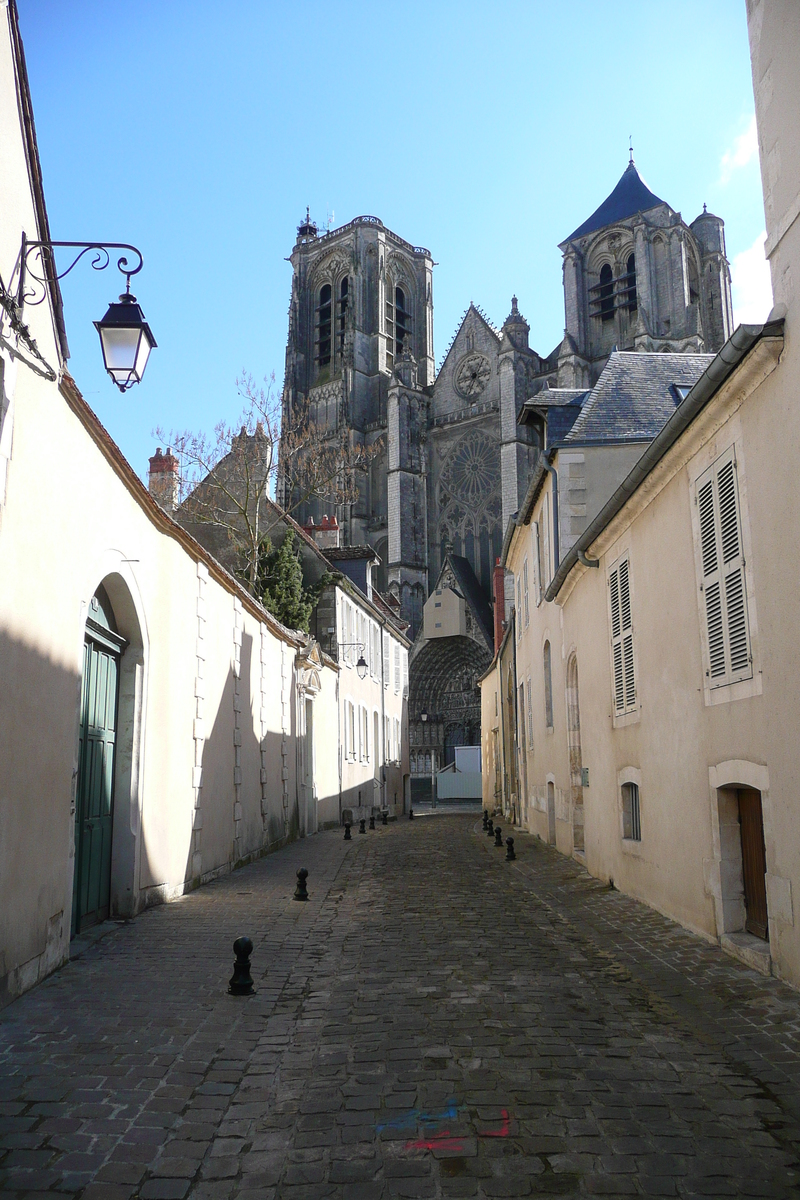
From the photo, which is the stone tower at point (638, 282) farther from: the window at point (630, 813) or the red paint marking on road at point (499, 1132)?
the red paint marking on road at point (499, 1132)

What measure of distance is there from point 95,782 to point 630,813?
530 centimetres

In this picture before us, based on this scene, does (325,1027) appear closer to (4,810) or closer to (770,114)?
(4,810)

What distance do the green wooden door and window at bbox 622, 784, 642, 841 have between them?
199 inches

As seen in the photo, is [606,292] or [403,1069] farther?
[606,292]

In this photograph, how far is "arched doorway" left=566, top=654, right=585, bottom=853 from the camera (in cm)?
1327

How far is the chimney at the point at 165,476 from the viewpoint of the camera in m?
22.9

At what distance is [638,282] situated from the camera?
50.5 metres

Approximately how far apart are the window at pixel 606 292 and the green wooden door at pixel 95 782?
49.6m

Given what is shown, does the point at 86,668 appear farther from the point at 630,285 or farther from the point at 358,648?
the point at 630,285

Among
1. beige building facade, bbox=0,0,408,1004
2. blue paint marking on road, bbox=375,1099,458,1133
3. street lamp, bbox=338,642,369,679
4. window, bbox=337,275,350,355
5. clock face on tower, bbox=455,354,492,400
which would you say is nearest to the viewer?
blue paint marking on road, bbox=375,1099,458,1133

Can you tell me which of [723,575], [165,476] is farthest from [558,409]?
[165,476]

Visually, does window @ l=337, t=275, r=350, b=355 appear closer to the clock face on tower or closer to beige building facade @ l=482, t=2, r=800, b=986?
the clock face on tower

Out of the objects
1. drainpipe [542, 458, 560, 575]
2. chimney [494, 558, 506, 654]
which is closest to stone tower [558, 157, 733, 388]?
chimney [494, 558, 506, 654]

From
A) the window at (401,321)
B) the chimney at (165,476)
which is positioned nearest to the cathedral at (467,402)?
the window at (401,321)
